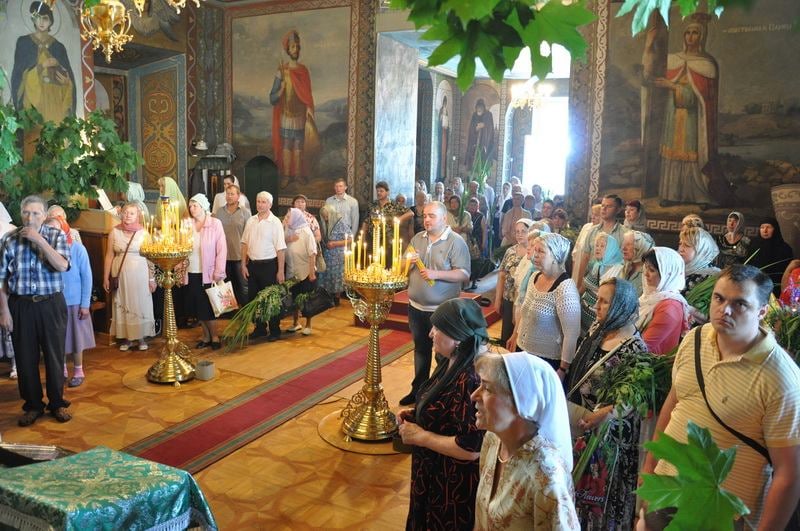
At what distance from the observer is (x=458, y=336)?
2971mm

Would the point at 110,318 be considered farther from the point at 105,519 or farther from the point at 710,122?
the point at 710,122

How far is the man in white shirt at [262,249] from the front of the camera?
294 inches

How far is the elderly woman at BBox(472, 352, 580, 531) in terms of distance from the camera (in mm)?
1860

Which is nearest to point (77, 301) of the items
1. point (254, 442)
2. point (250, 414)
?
point (250, 414)

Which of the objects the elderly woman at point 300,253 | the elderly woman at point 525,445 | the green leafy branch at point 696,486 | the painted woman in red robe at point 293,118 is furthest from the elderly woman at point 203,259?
the green leafy branch at point 696,486

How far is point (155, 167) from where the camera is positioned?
13469 millimetres

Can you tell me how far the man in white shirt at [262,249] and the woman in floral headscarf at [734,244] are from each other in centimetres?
509

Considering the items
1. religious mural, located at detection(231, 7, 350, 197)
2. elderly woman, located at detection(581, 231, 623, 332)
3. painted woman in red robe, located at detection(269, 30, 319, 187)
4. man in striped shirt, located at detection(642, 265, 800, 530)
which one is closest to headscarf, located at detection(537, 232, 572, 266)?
elderly woman, located at detection(581, 231, 623, 332)

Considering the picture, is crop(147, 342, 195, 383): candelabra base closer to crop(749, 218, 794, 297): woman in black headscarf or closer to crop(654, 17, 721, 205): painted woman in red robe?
crop(749, 218, 794, 297): woman in black headscarf

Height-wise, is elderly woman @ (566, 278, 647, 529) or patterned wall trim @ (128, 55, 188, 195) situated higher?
patterned wall trim @ (128, 55, 188, 195)

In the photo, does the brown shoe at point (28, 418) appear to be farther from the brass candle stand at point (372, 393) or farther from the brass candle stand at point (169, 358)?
the brass candle stand at point (372, 393)

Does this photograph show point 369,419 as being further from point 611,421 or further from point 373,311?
point 611,421

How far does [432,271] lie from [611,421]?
2502 mm

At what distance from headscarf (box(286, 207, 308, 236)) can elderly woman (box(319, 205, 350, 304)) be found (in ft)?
3.26
